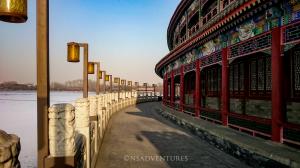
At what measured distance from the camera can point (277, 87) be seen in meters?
6.59

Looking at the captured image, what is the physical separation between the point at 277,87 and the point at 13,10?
612 centimetres

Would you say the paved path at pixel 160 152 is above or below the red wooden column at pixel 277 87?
below

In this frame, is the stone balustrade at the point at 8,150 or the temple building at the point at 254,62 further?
the temple building at the point at 254,62

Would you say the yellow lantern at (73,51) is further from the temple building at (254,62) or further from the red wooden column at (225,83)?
the red wooden column at (225,83)

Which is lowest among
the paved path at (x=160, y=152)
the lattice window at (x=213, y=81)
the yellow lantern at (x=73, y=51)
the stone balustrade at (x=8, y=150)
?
the paved path at (x=160, y=152)

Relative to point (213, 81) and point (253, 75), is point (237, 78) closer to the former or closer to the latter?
point (253, 75)

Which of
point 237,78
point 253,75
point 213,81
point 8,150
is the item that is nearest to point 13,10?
point 8,150

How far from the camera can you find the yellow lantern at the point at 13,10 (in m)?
2.41

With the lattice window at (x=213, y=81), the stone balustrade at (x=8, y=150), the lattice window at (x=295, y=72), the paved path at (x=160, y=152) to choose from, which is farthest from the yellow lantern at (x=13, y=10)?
the lattice window at (x=213, y=81)

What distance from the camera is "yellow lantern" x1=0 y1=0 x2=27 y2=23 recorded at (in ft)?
7.90

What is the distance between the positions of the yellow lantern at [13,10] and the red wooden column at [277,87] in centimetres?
587

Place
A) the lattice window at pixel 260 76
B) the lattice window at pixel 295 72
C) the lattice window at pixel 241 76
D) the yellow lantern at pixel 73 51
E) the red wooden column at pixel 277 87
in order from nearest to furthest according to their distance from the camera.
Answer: the red wooden column at pixel 277 87
the yellow lantern at pixel 73 51
the lattice window at pixel 295 72
the lattice window at pixel 260 76
the lattice window at pixel 241 76

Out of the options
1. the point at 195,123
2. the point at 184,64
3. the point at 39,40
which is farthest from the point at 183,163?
the point at 184,64

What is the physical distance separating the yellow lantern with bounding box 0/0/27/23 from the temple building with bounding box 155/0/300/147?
18.4 ft
